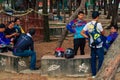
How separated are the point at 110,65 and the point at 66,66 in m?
4.27

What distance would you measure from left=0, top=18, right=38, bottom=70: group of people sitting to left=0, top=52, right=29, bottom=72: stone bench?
0.46 feet

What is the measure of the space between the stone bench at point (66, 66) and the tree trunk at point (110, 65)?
408cm

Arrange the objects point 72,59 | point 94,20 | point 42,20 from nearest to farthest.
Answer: point 94,20 < point 72,59 < point 42,20

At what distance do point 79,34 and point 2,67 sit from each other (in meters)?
2.34

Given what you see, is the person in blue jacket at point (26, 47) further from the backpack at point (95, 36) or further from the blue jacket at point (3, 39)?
the backpack at point (95, 36)

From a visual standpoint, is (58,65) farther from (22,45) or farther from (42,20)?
(42,20)

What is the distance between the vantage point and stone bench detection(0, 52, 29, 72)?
376 inches

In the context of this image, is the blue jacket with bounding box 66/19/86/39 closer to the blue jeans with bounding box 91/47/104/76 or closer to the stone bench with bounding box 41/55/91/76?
the stone bench with bounding box 41/55/91/76

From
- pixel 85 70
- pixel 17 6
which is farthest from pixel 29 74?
pixel 17 6

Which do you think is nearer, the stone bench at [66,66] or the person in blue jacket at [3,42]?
the stone bench at [66,66]

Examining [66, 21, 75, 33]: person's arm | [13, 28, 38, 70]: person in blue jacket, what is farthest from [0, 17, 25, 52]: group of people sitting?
[66, 21, 75, 33]: person's arm

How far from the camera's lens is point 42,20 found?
1556 cm

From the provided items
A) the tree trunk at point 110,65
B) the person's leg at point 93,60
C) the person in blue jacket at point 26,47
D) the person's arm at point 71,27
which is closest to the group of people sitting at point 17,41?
the person in blue jacket at point 26,47

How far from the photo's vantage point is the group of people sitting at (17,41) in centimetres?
932
